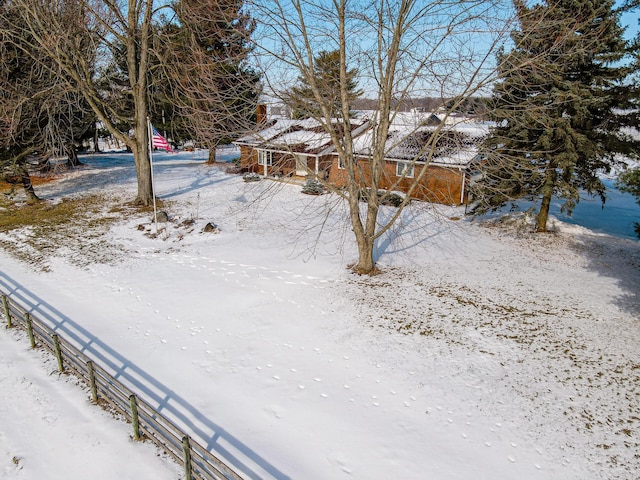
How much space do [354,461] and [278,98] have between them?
373 inches

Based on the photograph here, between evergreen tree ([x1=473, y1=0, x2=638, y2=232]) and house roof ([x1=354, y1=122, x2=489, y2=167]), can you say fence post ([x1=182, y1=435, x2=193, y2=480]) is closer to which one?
house roof ([x1=354, y1=122, x2=489, y2=167])

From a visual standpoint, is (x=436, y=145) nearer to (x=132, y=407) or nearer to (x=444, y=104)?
(x=444, y=104)

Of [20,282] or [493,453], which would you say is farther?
[20,282]

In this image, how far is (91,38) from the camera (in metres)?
19.2

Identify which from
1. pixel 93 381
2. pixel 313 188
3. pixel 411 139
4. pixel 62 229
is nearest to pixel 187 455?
pixel 93 381

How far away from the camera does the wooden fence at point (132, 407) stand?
250 inches

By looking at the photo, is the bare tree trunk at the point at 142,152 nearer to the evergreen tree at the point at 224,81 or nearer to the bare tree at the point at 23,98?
the bare tree at the point at 23,98

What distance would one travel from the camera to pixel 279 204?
23484mm

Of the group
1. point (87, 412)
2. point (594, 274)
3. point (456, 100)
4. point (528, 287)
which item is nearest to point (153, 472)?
point (87, 412)

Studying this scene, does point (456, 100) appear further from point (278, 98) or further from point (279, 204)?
point (279, 204)

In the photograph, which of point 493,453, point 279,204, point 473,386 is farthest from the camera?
point 279,204

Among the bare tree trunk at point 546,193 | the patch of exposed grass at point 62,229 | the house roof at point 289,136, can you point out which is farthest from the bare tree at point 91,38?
the bare tree trunk at point 546,193

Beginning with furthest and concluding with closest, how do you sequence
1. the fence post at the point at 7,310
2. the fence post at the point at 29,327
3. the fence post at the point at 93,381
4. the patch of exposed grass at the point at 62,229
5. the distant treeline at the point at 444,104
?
1. the patch of exposed grass at the point at 62,229
2. the distant treeline at the point at 444,104
3. the fence post at the point at 7,310
4. the fence post at the point at 29,327
5. the fence post at the point at 93,381

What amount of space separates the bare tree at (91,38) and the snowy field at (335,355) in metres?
6.19
